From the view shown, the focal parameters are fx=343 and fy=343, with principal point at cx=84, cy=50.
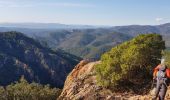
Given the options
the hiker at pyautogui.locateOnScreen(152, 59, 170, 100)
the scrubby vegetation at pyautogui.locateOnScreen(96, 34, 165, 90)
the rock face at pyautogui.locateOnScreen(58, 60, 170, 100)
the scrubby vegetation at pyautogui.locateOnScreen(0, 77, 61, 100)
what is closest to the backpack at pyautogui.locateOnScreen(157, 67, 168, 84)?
the hiker at pyautogui.locateOnScreen(152, 59, 170, 100)

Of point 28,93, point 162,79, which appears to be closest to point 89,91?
point 162,79

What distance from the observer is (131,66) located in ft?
84.3

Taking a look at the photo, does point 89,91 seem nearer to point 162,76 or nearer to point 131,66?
point 131,66

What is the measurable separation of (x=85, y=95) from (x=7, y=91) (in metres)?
73.0

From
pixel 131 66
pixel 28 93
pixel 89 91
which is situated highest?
pixel 131 66

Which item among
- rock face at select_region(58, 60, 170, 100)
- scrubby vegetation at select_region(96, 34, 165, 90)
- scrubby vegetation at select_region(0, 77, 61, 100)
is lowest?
scrubby vegetation at select_region(0, 77, 61, 100)

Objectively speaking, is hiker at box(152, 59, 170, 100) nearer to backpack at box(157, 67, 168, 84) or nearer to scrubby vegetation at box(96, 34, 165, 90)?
backpack at box(157, 67, 168, 84)

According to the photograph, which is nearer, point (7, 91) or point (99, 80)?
point (99, 80)

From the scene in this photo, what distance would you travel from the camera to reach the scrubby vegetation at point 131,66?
2564 centimetres

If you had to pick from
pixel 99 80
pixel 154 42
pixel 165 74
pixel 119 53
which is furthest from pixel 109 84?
pixel 165 74

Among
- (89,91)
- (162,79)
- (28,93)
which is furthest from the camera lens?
(28,93)

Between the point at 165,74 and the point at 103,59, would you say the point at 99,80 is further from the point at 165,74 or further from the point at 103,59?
the point at 165,74

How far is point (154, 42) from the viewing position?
2753 cm

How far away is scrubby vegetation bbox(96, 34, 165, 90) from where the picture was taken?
25641mm
